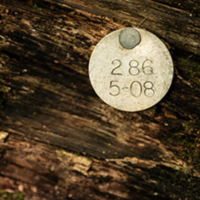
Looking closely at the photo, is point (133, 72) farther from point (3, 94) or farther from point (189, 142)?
point (3, 94)

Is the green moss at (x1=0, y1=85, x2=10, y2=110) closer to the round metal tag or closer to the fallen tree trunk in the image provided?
the fallen tree trunk

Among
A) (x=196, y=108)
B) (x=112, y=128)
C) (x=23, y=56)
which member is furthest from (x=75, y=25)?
(x=196, y=108)

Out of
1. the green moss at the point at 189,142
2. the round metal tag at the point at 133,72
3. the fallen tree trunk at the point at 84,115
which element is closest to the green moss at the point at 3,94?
the fallen tree trunk at the point at 84,115

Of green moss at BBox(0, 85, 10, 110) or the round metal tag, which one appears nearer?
the round metal tag

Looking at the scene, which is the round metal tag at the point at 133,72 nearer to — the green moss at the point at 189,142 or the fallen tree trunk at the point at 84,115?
the fallen tree trunk at the point at 84,115

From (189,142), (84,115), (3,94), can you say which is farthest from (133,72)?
(3,94)

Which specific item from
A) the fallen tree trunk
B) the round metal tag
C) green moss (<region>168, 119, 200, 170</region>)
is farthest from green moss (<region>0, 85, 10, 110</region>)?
green moss (<region>168, 119, 200, 170</region>)
